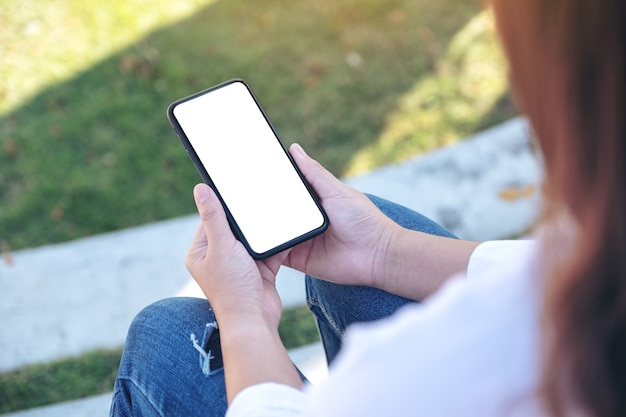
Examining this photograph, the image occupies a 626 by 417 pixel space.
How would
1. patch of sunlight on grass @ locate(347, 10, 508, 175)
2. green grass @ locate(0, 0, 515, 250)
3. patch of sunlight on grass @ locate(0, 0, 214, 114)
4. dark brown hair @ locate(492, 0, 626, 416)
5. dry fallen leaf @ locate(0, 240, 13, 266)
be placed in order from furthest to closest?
patch of sunlight on grass @ locate(0, 0, 214, 114) → patch of sunlight on grass @ locate(347, 10, 508, 175) → green grass @ locate(0, 0, 515, 250) → dry fallen leaf @ locate(0, 240, 13, 266) → dark brown hair @ locate(492, 0, 626, 416)

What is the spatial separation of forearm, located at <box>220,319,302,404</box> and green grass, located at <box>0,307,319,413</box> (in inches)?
38.1

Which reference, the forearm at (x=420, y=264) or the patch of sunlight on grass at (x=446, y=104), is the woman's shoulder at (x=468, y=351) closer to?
the forearm at (x=420, y=264)

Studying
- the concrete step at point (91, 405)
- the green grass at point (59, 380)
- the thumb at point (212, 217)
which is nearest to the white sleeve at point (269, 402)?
the thumb at point (212, 217)

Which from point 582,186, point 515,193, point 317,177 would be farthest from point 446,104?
point 582,186

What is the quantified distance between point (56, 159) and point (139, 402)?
5.57 ft

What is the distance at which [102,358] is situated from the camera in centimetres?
210

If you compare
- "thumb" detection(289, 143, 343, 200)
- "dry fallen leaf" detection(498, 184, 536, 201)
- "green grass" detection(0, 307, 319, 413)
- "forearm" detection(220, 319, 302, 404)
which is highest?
"thumb" detection(289, 143, 343, 200)

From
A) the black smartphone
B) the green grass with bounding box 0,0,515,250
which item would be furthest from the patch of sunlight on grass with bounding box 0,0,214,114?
the black smartphone

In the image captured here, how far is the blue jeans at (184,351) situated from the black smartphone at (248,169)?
0.17 m

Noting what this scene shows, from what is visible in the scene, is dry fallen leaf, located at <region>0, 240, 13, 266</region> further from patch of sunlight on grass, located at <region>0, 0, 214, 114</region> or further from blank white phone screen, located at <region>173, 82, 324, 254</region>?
blank white phone screen, located at <region>173, 82, 324, 254</region>

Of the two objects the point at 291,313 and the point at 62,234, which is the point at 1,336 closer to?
the point at 62,234

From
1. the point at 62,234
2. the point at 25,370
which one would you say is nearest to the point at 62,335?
the point at 25,370

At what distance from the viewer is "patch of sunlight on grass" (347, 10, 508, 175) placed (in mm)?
2762

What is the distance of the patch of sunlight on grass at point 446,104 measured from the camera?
2.76 metres
